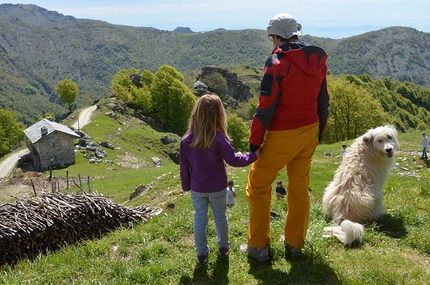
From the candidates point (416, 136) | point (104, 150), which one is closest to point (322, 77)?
point (416, 136)

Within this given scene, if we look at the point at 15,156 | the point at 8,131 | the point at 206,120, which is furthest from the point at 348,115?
the point at 8,131

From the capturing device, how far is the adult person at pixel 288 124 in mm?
4688

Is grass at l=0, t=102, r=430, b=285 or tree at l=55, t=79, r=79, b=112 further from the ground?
grass at l=0, t=102, r=430, b=285

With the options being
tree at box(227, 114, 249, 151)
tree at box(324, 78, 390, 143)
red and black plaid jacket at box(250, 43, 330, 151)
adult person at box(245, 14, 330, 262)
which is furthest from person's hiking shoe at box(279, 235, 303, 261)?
tree at box(227, 114, 249, 151)

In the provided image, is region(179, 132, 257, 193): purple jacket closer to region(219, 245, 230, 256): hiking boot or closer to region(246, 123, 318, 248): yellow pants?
region(246, 123, 318, 248): yellow pants

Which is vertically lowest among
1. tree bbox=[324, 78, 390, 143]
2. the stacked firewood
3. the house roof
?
the house roof

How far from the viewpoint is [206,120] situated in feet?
16.7

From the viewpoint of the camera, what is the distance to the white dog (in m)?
6.62

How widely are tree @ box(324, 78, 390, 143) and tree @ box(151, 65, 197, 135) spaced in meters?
34.7

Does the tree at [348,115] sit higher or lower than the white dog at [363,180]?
lower

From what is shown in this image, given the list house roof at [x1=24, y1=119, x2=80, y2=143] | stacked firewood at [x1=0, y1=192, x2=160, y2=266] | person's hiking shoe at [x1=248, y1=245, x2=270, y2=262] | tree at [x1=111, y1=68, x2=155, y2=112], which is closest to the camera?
person's hiking shoe at [x1=248, y1=245, x2=270, y2=262]

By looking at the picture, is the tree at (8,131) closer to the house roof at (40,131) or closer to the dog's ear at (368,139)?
the house roof at (40,131)

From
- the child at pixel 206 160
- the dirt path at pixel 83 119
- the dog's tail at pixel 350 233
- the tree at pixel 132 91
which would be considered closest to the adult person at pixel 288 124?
the child at pixel 206 160

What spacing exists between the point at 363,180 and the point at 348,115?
39.4 m
